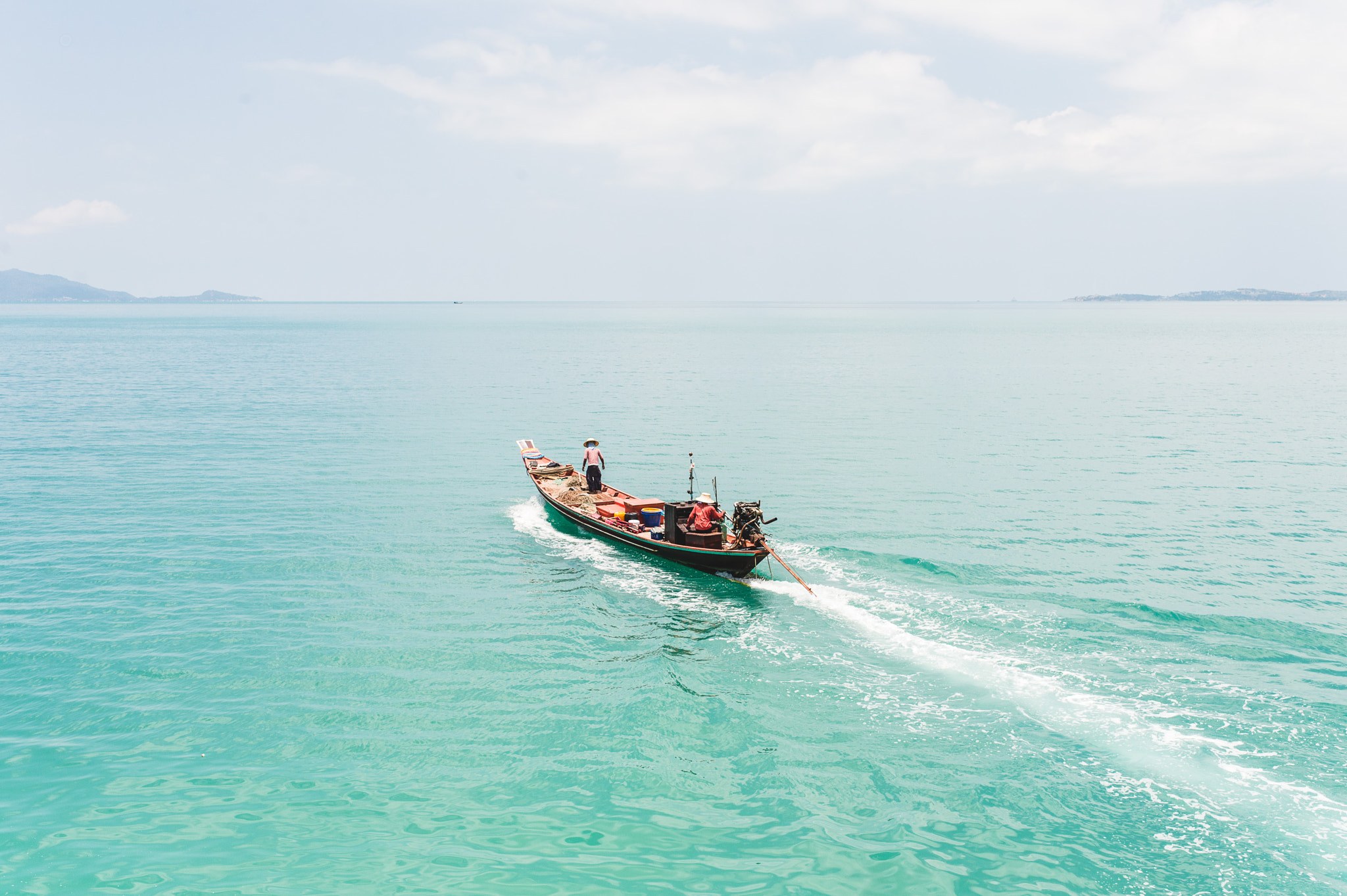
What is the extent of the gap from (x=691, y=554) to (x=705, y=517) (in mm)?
1424

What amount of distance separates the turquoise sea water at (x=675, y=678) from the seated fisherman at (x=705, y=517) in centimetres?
200

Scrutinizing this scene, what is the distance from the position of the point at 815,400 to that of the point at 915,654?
53012 mm

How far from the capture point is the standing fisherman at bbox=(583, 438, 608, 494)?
117 feet

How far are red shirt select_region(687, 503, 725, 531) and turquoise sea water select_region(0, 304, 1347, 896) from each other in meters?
2.01

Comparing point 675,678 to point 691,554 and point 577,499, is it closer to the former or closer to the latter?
point 691,554

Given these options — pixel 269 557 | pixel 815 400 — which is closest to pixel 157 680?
pixel 269 557

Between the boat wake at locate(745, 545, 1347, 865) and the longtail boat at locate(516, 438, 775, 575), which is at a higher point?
the longtail boat at locate(516, 438, 775, 575)

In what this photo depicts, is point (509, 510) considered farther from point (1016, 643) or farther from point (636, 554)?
point (1016, 643)

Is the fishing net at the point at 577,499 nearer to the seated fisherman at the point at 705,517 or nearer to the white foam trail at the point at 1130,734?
the seated fisherman at the point at 705,517

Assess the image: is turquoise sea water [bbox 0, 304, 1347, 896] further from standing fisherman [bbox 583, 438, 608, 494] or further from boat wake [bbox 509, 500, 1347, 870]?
standing fisherman [bbox 583, 438, 608, 494]

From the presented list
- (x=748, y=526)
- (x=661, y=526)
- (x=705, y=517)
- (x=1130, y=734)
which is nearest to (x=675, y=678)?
(x=748, y=526)

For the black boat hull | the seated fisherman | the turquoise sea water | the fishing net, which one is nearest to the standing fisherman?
the fishing net

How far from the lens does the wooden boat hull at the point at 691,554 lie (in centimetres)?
2703

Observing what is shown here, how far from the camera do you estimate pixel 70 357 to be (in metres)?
113
